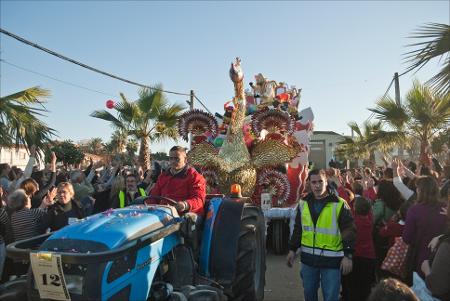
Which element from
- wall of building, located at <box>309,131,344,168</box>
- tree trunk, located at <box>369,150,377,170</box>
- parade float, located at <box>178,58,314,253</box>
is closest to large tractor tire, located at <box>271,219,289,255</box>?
parade float, located at <box>178,58,314,253</box>

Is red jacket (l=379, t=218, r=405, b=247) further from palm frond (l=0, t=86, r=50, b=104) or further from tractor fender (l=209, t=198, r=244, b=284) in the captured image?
palm frond (l=0, t=86, r=50, b=104)

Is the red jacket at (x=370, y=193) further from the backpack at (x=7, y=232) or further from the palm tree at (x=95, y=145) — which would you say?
the palm tree at (x=95, y=145)

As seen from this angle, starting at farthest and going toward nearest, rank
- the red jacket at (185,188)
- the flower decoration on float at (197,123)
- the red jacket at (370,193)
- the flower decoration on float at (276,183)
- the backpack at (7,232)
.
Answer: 1. the flower decoration on float at (197,123)
2. the flower decoration on float at (276,183)
3. the red jacket at (370,193)
4. the backpack at (7,232)
5. the red jacket at (185,188)

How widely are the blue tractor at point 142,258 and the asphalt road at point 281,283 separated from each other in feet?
4.27

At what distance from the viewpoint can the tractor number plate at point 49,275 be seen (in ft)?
8.21

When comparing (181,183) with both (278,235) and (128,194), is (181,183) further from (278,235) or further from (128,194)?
(278,235)

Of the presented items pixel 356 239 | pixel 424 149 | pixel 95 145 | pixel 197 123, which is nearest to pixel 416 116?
pixel 424 149

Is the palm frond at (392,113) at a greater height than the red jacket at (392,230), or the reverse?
the palm frond at (392,113)

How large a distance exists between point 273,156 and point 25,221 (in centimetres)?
456

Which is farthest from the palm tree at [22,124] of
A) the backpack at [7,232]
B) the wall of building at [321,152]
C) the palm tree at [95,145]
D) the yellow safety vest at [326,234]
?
the palm tree at [95,145]

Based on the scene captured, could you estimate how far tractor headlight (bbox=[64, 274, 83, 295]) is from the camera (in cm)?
255

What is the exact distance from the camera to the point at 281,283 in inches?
219

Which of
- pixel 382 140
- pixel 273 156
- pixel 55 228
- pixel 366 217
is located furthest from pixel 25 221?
pixel 382 140

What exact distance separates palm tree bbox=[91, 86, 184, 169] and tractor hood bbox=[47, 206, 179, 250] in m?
10.6
